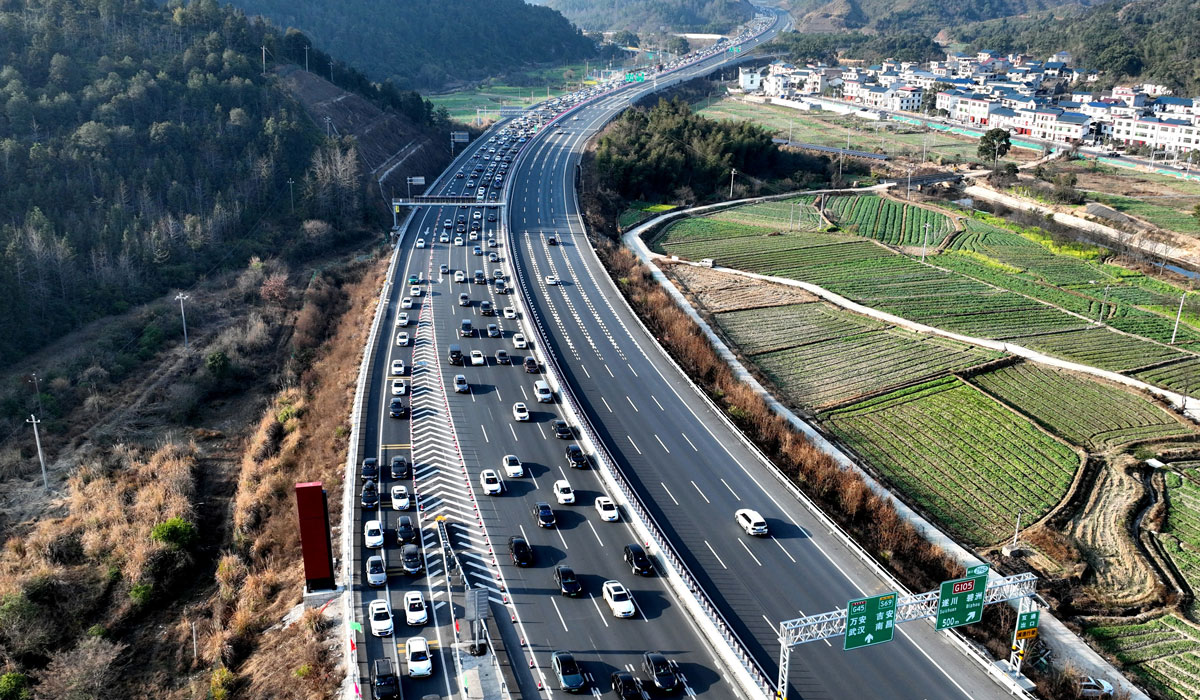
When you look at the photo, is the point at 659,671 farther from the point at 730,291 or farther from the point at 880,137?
the point at 880,137

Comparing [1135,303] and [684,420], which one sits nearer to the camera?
[684,420]

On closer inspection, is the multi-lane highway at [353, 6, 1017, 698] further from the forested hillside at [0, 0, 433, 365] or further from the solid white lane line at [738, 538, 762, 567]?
the forested hillside at [0, 0, 433, 365]

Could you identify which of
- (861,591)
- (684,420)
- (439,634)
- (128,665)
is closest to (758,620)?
(861,591)

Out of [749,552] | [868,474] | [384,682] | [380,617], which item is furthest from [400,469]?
[868,474]

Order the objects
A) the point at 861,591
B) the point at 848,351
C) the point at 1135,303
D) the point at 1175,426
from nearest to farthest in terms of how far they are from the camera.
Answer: the point at 861,591, the point at 1175,426, the point at 848,351, the point at 1135,303

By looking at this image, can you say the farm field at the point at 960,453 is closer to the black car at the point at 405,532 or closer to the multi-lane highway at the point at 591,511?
the multi-lane highway at the point at 591,511

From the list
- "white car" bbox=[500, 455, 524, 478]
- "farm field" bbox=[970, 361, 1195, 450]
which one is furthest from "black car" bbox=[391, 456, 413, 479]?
"farm field" bbox=[970, 361, 1195, 450]

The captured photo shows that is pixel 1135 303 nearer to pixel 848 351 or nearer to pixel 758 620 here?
pixel 848 351
